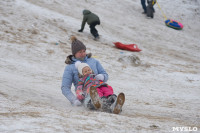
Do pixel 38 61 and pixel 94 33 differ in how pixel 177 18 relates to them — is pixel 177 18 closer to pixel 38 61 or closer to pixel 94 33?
pixel 94 33

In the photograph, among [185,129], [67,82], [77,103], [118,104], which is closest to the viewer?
[185,129]

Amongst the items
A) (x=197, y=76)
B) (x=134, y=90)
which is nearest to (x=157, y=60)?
(x=197, y=76)

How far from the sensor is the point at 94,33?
10688 mm

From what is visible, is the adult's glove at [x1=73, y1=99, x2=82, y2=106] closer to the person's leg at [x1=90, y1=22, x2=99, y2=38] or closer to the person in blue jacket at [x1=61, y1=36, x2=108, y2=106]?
the person in blue jacket at [x1=61, y1=36, x2=108, y2=106]

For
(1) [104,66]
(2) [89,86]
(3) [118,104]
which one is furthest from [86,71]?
(1) [104,66]

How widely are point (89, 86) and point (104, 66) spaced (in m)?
4.10

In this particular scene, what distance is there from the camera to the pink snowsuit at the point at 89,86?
3242 millimetres

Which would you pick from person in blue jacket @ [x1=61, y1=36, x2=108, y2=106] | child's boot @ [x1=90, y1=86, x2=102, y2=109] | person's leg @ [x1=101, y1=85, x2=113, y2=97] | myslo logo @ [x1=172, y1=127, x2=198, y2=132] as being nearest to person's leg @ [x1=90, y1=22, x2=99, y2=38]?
person in blue jacket @ [x1=61, y1=36, x2=108, y2=106]

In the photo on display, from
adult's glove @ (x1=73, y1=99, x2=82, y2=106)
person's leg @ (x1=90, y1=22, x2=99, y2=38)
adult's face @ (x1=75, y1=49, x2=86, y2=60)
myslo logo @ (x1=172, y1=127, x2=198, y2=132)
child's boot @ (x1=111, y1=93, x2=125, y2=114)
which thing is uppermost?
myslo logo @ (x1=172, y1=127, x2=198, y2=132)

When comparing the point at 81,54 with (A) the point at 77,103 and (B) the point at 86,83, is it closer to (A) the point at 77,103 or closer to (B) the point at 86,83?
(B) the point at 86,83

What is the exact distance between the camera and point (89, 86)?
3.30 meters

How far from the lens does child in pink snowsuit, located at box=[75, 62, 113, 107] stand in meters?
3.28

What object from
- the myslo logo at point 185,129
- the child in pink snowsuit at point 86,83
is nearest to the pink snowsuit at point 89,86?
the child in pink snowsuit at point 86,83

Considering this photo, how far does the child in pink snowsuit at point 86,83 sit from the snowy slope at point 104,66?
11.9 inches
